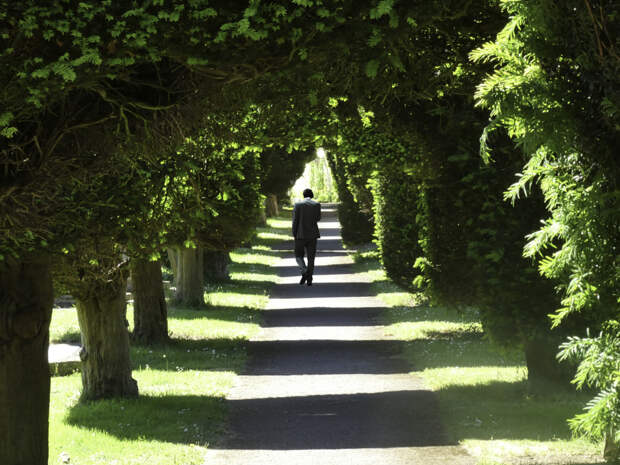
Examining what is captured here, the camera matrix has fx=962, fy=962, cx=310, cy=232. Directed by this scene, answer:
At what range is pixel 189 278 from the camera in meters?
21.0

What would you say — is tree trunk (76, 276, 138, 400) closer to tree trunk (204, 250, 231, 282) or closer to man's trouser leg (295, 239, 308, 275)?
man's trouser leg (295, 239, 308, 275)

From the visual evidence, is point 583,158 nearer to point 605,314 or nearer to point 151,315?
point 605,314

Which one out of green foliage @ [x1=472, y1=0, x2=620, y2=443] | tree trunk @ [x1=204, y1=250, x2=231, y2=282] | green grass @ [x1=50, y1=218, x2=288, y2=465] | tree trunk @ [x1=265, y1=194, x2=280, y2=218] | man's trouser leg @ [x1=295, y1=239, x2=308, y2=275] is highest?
green foliage @ [x1=472, y1=0, x2=620, y2=443]

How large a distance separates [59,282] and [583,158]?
6926mm

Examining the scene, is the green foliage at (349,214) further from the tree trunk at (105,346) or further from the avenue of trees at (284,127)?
the avenue of trees at (284,127)

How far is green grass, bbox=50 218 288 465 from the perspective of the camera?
8.86m

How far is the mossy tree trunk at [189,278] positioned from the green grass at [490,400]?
17.4 feet

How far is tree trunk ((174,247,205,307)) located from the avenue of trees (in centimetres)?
1016

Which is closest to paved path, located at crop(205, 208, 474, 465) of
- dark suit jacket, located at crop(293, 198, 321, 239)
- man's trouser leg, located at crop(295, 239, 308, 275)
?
dark suit jacket, located at crop(293, 198, 321, 239)

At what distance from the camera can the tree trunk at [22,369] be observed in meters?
6.60

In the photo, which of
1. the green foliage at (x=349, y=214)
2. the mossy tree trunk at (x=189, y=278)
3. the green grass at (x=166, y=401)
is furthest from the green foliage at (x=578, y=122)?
the green foliage at (x=349, y=214)

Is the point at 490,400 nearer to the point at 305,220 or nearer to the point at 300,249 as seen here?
the point at 305,220

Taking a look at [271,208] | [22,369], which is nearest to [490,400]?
[22,369]

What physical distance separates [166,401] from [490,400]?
371cm
